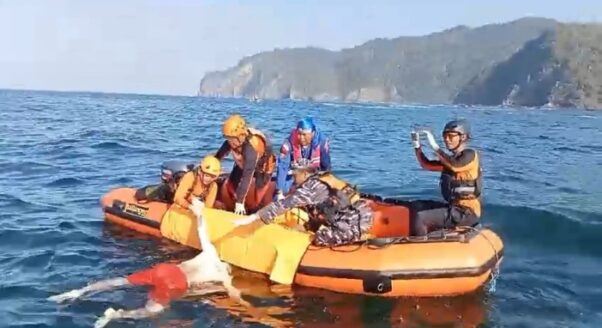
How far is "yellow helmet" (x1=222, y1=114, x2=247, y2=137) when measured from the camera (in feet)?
32.3

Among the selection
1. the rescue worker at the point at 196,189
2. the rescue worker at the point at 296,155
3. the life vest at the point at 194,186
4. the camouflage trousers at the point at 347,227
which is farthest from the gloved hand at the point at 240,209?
the camouflage trousers at the point at 347,227

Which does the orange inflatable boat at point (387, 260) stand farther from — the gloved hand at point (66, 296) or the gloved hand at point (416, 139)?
the gloved hand at point (66, 296)

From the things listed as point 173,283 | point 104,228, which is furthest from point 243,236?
point 104,228

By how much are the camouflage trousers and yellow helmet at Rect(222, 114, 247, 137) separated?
2.08 m

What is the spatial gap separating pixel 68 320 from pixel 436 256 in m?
4.16

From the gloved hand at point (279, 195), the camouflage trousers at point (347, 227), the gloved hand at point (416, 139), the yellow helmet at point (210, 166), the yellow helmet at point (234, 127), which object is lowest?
the camouflage trousers at point (347, 227)

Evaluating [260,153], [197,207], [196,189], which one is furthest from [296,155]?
[197,207]

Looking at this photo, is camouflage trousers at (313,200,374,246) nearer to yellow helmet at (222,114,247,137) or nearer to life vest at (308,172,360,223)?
life vest at (308,172,360,223)

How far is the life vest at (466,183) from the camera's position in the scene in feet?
29.8

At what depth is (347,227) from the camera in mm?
8703

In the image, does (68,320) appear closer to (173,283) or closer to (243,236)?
(173,283)

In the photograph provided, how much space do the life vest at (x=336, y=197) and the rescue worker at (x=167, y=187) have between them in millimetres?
3243

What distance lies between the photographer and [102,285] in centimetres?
836

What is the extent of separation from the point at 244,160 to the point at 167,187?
6.37ft
